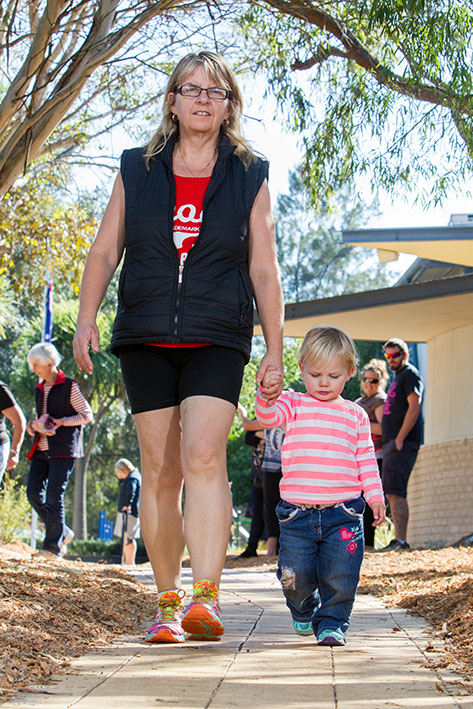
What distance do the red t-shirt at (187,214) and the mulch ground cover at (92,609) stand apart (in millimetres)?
1163

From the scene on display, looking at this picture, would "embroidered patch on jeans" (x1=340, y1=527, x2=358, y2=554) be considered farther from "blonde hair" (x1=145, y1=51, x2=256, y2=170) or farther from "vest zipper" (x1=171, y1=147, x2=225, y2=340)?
"blonde hair" (x1=145, y1=51, x2=256, y2=170)

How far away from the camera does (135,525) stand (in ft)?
45.9

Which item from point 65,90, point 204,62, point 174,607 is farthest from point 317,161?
point 174,607

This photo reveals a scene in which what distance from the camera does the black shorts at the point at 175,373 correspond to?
3.83 m

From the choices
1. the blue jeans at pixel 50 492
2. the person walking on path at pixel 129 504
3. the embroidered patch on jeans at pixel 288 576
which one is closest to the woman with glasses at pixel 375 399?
the blue jeans at pixel 50 492

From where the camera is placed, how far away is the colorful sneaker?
3.73m

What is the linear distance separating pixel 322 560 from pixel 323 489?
0.29 m

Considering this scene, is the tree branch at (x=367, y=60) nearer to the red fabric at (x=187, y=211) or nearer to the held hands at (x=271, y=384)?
the red fabric at (x=187, y=211)

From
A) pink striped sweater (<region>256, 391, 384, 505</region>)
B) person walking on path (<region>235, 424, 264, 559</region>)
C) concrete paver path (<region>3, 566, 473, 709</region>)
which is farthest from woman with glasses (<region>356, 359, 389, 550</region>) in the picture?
pink striped sweater (<region>256, 391, 384, 505</region>)

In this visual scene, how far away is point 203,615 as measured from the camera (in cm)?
358

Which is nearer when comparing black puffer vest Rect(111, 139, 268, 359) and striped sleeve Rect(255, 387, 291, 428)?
black puffer vest Rect(111, 139, 268, 359)

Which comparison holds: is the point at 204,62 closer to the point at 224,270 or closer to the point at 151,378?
the point at 224,270

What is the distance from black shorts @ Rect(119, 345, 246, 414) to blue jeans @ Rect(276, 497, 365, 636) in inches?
23.7

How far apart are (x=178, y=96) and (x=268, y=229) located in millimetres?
655
